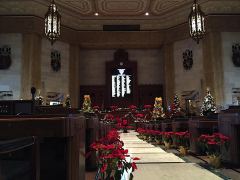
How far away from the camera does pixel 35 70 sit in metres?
18.0

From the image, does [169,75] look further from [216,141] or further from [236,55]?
[216,141]

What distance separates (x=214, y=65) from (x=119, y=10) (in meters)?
7.87

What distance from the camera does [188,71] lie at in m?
20.0

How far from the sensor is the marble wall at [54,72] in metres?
18.9

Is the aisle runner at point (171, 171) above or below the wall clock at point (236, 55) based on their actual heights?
below

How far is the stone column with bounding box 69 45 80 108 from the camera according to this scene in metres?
20.6

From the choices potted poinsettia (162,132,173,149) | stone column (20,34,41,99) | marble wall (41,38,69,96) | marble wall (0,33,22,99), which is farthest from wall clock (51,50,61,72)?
potted poinsettia (162,132,173,149)

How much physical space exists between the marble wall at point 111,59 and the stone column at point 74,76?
1.38 meters

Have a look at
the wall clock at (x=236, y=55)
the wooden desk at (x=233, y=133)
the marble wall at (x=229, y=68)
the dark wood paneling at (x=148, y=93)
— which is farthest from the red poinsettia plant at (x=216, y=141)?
the dark wood paneling at (x=148, y=93)

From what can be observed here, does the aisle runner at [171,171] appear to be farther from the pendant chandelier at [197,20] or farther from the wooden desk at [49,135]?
the pendant chandelier at [197,20]

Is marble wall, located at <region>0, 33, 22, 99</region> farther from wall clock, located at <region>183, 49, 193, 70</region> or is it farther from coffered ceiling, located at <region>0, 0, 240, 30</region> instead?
wall clock, located at <region>183, 49, 193, 70</region>

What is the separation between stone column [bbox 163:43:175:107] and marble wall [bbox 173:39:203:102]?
261 millimetres

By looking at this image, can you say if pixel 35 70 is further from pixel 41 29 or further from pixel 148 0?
pixel 148 0

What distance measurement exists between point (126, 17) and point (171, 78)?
19.2 ft
